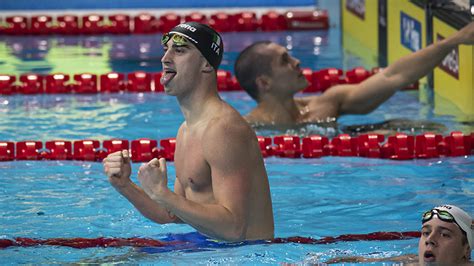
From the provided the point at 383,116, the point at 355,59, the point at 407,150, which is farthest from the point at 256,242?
the point at 355,59

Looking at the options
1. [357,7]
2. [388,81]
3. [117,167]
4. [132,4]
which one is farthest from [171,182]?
[132,4]

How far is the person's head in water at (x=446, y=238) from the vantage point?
421 centimetres

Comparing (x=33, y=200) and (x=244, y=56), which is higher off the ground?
(x=244, y=56)

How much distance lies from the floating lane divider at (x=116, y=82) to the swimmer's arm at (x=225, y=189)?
5103mm

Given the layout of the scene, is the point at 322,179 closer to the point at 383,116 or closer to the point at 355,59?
the point at 383,116

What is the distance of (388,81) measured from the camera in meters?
7.58

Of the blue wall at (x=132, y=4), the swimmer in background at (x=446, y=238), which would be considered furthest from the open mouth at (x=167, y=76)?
the blue wall at (x=132, y=4)

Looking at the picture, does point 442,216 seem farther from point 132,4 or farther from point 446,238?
point 132,4

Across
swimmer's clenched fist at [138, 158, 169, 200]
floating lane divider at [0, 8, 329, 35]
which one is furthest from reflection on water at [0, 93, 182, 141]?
swimmer's clenched fist at [138, 158, 169, 200]

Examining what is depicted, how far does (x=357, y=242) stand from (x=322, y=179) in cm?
168

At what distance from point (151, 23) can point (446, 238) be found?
362 inches

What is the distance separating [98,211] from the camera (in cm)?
613

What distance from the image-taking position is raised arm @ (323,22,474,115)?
7258 millimetres

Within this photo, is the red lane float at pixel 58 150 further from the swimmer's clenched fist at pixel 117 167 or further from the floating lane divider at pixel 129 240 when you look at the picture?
the swimmer's clenched fist at pixel 117 167
